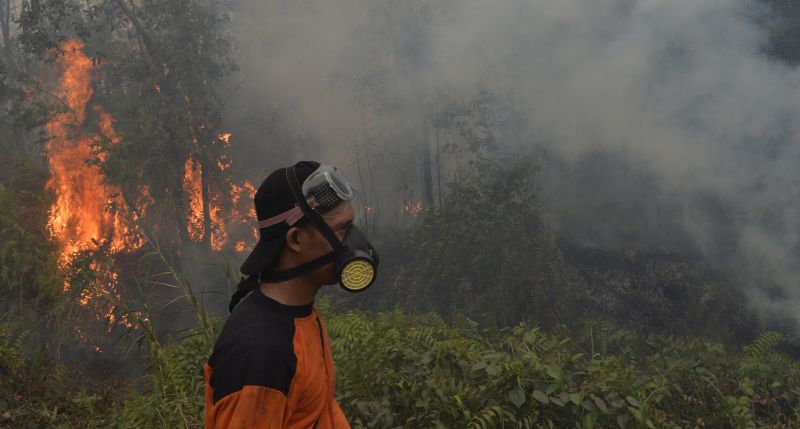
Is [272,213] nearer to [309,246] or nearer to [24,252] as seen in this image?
[309,246]

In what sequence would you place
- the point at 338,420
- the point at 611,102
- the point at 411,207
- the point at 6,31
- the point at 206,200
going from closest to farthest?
the point at 338,420
the point at 611,102
the point at 206,200
the point at 411,207
the point at 6,31

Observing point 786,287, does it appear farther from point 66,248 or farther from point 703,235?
point 66,248

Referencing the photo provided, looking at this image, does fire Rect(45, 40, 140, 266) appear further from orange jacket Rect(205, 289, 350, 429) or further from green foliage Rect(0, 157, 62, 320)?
orange jacket Rect(205, 289, 350, 429)

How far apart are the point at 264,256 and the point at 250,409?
0.44 m

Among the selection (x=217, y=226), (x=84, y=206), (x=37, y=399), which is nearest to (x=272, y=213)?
(x=37, y=399)

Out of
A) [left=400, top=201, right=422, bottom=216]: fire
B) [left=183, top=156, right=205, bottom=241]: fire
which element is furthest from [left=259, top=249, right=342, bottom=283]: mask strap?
[left=400, top=201, right=422, bottom=216]: fire

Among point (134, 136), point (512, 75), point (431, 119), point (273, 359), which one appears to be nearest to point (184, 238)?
point (134, 136)

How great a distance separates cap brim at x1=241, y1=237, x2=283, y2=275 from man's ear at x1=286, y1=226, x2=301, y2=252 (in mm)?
26

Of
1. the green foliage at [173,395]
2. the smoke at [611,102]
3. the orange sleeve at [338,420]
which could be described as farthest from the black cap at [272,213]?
the smoke at [611,102]

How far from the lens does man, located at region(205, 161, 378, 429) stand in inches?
52.2

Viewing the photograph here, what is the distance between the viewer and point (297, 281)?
1.54 m

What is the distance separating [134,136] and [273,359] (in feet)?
37.1

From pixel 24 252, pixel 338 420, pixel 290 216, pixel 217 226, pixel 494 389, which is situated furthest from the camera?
pixel 217 226

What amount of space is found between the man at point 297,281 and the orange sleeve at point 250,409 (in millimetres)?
24
